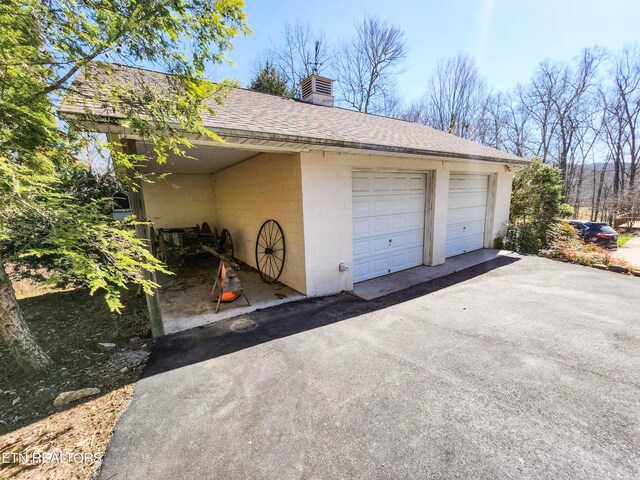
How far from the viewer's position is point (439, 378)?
8.43ft

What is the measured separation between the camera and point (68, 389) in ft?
8.16

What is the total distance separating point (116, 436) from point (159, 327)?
1.68 meters

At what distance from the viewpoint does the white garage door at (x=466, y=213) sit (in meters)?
7.35

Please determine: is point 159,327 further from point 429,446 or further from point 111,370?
point 429,446

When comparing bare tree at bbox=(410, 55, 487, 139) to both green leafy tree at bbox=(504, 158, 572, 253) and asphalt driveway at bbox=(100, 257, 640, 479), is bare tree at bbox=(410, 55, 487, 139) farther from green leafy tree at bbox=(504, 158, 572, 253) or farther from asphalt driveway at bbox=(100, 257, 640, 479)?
asphalt driveway at bbox=(100, 257, 640, 479)

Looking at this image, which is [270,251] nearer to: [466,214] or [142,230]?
[142,230]

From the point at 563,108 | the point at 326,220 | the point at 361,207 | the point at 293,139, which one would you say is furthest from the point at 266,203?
the point at 563,108

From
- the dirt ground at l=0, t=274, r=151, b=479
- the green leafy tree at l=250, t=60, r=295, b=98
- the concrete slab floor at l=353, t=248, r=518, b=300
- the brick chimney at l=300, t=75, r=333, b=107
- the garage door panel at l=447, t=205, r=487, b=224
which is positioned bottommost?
the concrete slab floor at l=353, t=248, r=518, b=300

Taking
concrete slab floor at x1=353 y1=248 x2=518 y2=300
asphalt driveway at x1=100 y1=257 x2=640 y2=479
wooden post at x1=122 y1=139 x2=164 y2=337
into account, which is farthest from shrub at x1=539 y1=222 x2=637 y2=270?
wooden post at x1=122 y1=139 x2=164 y2=337

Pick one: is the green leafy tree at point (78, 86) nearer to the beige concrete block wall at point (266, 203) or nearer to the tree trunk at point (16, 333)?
the tree trunk at point (16, 333)

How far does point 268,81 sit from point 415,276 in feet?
39.7

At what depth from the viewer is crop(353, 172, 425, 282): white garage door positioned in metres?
5.55

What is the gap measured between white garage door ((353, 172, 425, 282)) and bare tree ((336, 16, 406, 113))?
507 inches

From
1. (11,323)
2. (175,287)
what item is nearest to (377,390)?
(11,323)
